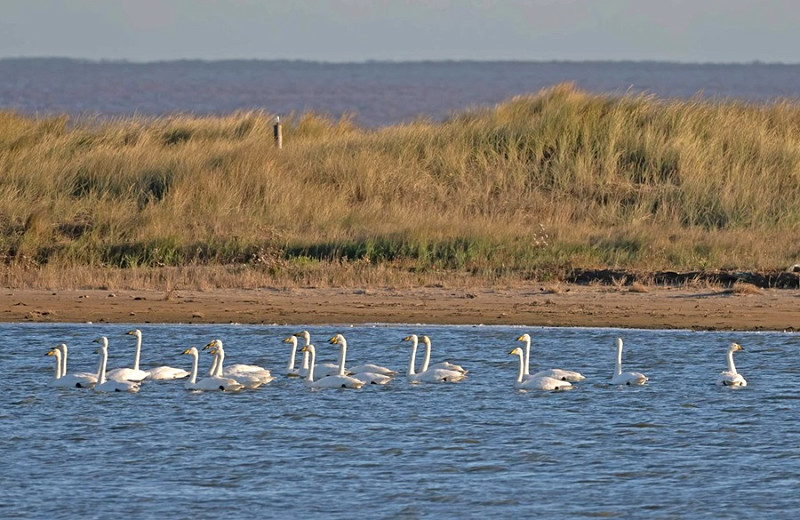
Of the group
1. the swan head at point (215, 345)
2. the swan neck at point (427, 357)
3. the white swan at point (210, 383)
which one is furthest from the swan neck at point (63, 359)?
the swan neck at point (427, 357)

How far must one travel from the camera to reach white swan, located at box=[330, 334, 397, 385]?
47.3ft

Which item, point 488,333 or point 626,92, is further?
point 626,92

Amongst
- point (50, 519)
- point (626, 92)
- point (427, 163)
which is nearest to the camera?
point (50, 519)

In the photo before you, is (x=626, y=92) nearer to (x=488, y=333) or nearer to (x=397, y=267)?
(x=397, y=267)

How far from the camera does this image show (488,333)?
16.2m

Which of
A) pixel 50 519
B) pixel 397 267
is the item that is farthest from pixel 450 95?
pixel 50 519

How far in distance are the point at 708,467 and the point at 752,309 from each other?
5.40 m

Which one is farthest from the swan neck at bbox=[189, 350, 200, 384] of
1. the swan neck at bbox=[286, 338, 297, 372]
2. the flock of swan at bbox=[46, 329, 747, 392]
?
the swan neck at bbox=[286, 338, 297, 372]

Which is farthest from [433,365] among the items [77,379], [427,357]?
[77,379]

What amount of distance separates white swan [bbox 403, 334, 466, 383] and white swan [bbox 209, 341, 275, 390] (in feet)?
4.33

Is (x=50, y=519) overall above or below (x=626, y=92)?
below

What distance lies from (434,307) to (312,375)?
9.24 feet

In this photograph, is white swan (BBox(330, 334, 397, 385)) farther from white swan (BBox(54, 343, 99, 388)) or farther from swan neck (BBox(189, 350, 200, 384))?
white swan (BBox(54, 343, 99, 388))

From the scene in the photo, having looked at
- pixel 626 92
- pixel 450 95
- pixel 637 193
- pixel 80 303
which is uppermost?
pixel 450 95
